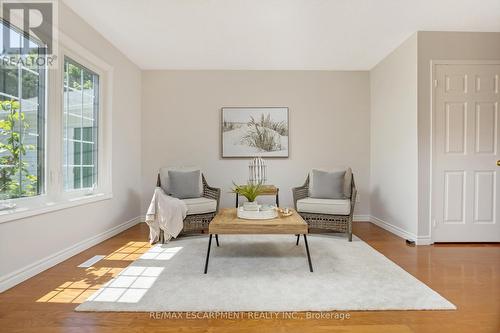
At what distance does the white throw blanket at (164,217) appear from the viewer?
3398 mm

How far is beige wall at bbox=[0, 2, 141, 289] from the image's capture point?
2.26 meters

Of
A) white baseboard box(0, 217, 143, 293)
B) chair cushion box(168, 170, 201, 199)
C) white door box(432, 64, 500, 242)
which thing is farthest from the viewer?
chair cushion box(168, 170, 201, 199)

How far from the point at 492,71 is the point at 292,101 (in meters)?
2.58

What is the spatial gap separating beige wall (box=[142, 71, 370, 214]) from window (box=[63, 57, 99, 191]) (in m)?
1.22

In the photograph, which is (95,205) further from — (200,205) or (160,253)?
(200,205)

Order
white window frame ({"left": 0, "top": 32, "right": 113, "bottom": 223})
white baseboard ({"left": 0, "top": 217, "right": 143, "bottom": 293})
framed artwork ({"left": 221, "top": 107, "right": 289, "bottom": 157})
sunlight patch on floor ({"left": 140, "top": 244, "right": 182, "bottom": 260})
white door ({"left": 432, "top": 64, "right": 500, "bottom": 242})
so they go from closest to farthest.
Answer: white baseboard ({"left": 0, "top": 217, "right": 143, "bottom": 293}), white window frame ({"left": 0, "top": 32, "right": 113, "bottom": 223}), sunlight patch on floor ({"left": 140, "top": 244, "right": 182, "bottom": 260}), white door ({"left": 432, "top": 64, "right": 500, "bottom": 242}), framed artwork ({"left": 221, "top": 107, "right": 289, "bottom": 157})

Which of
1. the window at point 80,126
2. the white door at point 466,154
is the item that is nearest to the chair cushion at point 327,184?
the white door at point 466,154

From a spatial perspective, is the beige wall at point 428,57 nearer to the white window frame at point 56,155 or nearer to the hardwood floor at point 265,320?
the hardwood floor at point 265,320

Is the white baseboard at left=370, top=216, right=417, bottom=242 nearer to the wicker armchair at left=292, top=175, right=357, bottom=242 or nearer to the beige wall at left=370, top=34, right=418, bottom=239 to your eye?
the beige wall at left=370, top=34, right=418, bottom=239

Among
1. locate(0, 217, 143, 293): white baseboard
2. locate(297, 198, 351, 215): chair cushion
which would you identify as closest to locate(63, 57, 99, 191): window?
locate(0, 217, 143, 293): white baseboard

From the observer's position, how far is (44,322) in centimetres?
170

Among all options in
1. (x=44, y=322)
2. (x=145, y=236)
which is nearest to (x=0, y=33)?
(x=44, y=322)

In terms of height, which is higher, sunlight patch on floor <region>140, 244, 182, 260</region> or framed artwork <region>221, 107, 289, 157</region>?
framed artwork <region>221, 107, 289, 157</region>

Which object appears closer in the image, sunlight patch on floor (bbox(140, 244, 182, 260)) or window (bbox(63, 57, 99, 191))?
sunlight patch on floor (bbox(140, 244, 182, 260))
